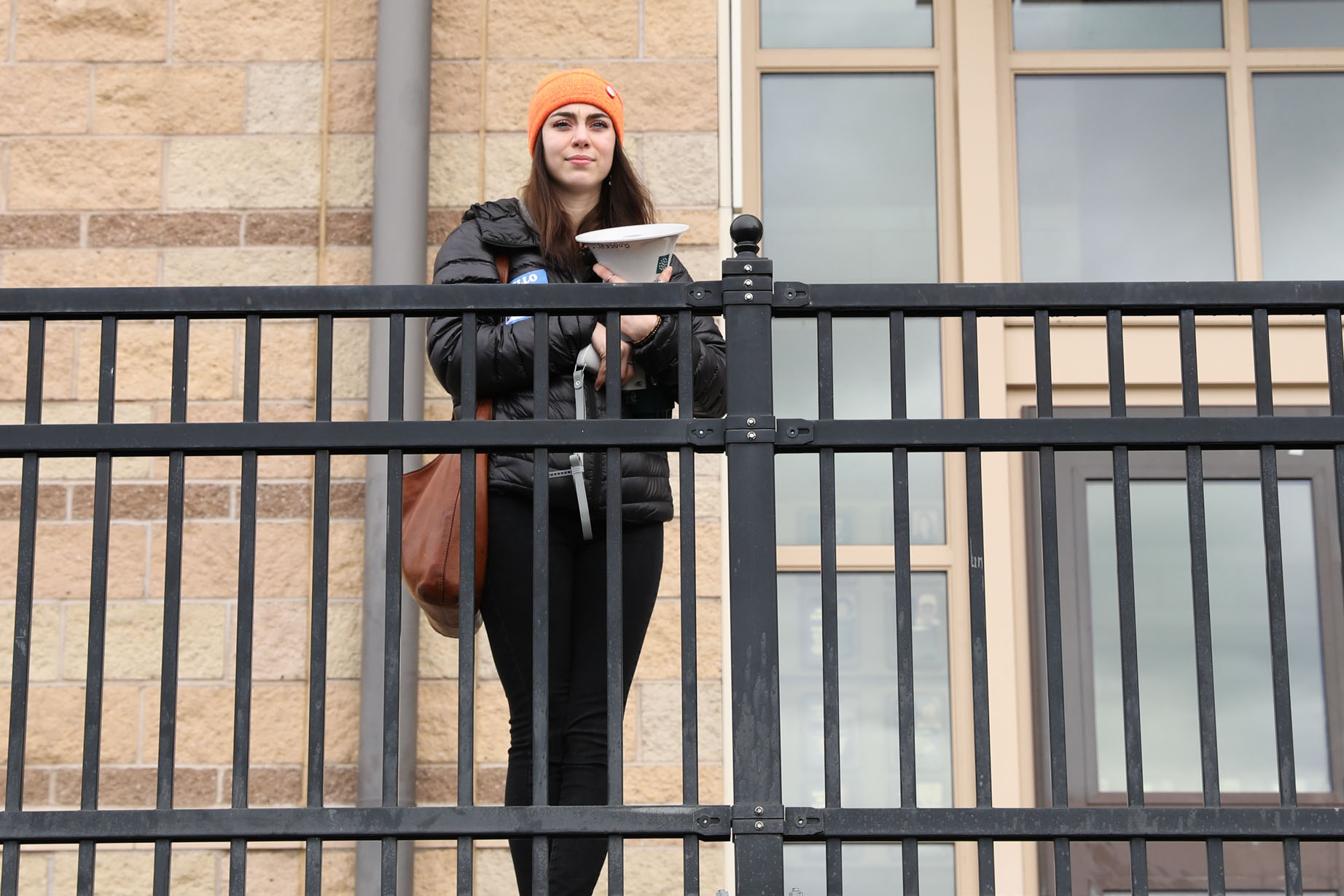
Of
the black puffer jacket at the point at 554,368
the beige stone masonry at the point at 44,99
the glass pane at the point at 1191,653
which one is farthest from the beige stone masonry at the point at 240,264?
the glass pane at the point at 1191,653

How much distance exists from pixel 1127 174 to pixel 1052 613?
9.96 ft

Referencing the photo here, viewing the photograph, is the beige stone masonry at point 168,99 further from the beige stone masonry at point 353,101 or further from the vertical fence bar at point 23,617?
the vertical fence bar at point 23,617

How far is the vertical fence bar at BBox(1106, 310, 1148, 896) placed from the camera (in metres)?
2.24

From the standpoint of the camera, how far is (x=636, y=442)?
7.56ft

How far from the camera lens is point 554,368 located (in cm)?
269

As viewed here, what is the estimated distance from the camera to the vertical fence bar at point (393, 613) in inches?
87.9

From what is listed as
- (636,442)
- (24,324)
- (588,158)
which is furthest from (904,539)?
(24,324)

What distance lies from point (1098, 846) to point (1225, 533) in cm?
107

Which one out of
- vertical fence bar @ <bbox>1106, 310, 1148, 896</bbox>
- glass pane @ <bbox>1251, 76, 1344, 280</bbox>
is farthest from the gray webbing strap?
glass pane @ <bbox>1251, 76, 1344, 280</bbox>

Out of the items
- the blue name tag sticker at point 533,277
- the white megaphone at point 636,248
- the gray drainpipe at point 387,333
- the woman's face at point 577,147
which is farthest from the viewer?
the gray drainpipe at point 387,333

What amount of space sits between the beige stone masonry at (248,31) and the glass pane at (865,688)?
7.30 ft

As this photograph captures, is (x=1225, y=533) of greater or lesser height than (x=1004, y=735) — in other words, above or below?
above

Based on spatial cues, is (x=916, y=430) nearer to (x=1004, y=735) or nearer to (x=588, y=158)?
(x=588, y=158)

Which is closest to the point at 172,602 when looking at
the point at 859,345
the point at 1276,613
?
the point at 1276,613
